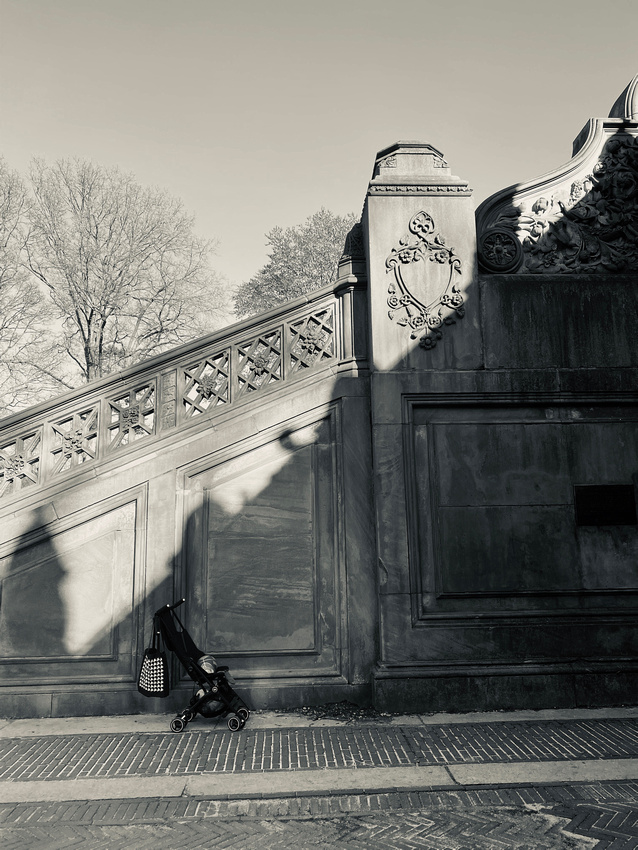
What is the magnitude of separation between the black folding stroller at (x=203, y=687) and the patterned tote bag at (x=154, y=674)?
147mm

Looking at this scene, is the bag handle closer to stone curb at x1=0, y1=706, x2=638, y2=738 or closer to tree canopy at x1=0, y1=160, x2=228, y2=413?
stone curb at x1=0, y1=706, x2=638, y2=738

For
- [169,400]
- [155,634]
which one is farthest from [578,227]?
[155,634]

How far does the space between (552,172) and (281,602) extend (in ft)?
21.9

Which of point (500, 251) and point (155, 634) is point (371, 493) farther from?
point (500, 251)

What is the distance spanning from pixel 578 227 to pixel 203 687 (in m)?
7.41

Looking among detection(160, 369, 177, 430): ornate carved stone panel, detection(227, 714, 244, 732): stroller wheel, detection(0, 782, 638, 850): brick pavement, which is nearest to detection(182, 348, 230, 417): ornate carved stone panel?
detection(160, 369, 177, 430): ornate carved stone panel

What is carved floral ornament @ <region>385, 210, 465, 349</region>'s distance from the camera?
26.9 ft

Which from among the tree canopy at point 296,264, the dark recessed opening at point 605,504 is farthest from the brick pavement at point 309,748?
the tree canopy at point 296,264

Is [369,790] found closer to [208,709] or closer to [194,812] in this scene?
[194,812]

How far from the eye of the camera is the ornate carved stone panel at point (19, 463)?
7.70 metres

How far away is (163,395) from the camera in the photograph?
810cm

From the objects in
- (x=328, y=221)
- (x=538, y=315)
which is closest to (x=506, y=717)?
(x=538, y=315)

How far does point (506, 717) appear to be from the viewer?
6.94 meters

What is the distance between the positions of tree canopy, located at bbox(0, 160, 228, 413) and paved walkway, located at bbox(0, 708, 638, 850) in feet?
55.2
